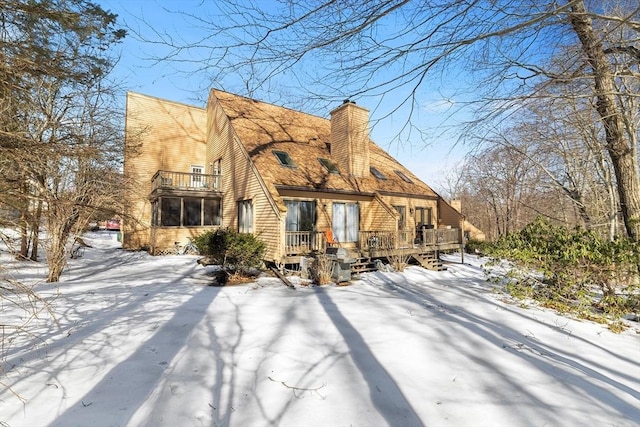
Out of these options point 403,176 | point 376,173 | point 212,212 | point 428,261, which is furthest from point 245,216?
point 403,176

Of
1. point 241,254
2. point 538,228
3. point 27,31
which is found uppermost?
point 27,31

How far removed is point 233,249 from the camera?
380 inches

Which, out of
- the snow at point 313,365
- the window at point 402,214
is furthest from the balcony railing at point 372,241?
the snow at point 313,365

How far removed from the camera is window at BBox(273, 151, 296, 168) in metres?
13.9

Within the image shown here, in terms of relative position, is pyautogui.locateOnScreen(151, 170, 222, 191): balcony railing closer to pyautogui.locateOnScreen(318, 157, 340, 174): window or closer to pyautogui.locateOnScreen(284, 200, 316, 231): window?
pyautogui.locateOnScreen(318, 157, 340, 174): window

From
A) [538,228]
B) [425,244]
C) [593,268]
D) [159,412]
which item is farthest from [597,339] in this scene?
[425,244]

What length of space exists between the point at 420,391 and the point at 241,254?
24.2ft

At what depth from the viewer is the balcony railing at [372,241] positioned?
11.9 metres

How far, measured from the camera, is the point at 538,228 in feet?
28.8

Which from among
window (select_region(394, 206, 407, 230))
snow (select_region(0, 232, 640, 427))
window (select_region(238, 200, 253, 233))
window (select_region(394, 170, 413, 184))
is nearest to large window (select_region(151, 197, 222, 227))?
window (select_region(238, 200, 253, 233))

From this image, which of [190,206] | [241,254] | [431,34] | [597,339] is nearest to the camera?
[431,34]

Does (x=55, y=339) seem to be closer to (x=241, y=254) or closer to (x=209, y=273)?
(x=241, y=254)

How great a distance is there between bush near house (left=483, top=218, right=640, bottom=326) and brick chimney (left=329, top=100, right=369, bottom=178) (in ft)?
27.0

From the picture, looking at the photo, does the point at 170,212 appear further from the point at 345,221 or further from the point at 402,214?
the point at 402,214
